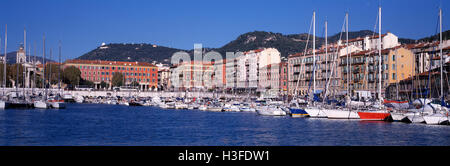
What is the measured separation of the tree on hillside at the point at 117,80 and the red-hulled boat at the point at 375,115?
10618cm

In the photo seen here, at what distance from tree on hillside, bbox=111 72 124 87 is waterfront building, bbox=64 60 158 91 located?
17.9ft

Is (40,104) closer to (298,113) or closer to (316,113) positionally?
(298,113)

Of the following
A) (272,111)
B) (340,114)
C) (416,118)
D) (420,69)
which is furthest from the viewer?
(420,69)

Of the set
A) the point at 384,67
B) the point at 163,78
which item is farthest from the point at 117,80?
the point at 384,67

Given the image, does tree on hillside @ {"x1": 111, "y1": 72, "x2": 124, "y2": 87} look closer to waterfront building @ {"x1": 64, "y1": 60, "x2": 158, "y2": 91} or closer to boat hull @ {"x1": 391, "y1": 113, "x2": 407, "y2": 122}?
waterfront building @ {"x1": 64, "y1": 60, "x2": 158, "y2": 91}

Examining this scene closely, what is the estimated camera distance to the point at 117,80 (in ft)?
472

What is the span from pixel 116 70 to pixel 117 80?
43.8 ft

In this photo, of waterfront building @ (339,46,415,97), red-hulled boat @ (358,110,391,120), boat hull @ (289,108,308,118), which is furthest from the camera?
waterfront building @ (339,46,415,97)

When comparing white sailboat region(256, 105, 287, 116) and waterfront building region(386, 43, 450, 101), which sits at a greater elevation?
waterfront building region(386, 43, 450, 101)

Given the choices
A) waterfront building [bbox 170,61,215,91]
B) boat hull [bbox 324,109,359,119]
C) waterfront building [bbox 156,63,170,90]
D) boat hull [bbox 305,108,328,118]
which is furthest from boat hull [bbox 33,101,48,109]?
waterfront building [bbox 156,63,170,90]

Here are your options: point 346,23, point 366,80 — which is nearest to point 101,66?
point 366,80

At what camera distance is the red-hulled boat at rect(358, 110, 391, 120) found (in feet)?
152

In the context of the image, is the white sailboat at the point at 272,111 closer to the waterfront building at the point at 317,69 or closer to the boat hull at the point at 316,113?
the boat hull at the point at 316,113
